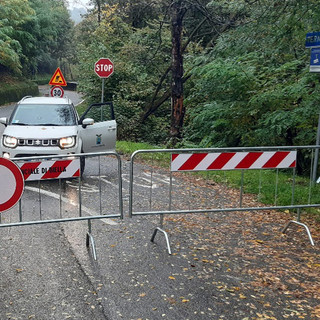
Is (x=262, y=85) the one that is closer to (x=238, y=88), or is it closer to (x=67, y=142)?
(x=238, y=88)

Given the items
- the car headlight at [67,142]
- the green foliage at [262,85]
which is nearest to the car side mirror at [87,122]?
the car headlight at [67,142]

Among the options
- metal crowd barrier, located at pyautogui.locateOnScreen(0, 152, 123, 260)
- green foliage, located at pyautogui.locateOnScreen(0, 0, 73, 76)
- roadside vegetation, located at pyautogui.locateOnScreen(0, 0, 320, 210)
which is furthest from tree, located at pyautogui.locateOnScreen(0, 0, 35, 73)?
metal crowd barrier, located at pyautogui.locateOnScreen(0, 152, 123, 260)

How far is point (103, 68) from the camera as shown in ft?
59.8

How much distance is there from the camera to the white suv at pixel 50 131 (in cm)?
1023

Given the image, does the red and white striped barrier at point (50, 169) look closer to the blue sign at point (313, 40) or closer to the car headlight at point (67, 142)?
the car headlight at point (67, 142)

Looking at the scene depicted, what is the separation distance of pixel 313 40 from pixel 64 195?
19.0 feet

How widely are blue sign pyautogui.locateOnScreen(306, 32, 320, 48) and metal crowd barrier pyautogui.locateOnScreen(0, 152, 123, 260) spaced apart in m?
4.79

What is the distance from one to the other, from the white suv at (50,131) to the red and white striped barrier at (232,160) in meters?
4.58

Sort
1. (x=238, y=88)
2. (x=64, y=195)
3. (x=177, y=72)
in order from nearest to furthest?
(x=64, y=195) < (x=238, y=88) < (x=177, y=72)

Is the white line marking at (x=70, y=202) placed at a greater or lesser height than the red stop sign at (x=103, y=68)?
lesser

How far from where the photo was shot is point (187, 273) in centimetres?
562

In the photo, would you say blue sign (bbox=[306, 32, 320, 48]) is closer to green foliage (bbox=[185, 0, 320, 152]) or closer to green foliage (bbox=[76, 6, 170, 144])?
green foliage (bbox=[185, 0, 320, 152])

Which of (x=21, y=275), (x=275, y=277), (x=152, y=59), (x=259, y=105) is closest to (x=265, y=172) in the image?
(x=259, y=105)

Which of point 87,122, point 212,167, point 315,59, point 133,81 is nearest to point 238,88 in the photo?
point 315,59
